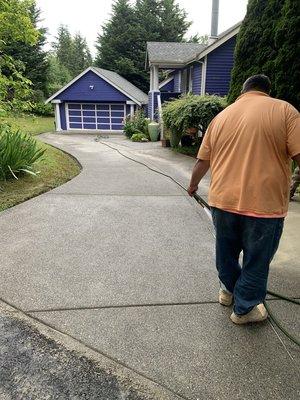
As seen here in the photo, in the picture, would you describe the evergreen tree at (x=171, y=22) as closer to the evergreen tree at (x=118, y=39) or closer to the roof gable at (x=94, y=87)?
the evergreen tree at (x=118, y=39)

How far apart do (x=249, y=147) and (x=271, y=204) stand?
1.36 ft

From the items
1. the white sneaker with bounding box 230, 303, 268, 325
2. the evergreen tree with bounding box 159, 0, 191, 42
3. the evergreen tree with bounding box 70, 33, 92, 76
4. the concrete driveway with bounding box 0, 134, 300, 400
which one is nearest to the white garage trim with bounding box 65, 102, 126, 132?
the concrete driveway with bounding box 0, 134, 300, 400

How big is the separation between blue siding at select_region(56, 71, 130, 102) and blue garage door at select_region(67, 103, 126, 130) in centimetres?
63

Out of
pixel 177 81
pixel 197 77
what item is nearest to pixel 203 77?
pixel 197 77

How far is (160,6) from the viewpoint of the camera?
35625mm

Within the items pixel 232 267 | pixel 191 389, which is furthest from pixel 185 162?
pixel 191 389

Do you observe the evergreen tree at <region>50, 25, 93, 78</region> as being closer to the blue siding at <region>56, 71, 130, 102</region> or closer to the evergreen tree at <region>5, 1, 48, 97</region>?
the evergreen tree at <region>5, 1, 48, 97</region>

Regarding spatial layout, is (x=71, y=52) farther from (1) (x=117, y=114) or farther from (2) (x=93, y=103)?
(1) (x=117, y=114)

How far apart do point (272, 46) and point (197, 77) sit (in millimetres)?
9024

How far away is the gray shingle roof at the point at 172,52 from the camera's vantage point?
17859mm

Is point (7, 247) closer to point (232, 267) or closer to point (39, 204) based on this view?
point (39, 204)

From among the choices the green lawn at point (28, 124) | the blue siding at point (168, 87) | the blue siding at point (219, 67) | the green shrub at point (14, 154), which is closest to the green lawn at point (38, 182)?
the green shrub at point (14, 154)

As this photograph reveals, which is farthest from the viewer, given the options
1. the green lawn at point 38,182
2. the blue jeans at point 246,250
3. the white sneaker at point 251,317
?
the green lawn at point 38,182

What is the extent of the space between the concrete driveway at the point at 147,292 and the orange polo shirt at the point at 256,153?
3.32 ft
